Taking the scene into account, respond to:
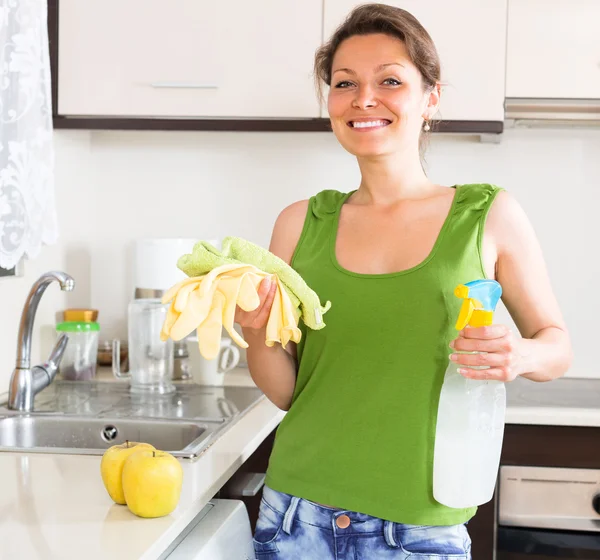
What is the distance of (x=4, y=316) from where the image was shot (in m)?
2.05

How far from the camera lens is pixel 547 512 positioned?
197 centimetres

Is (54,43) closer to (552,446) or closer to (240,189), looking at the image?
(240,189)

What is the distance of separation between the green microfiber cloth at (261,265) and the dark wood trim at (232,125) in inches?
42.4

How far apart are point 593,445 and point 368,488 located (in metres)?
0.94

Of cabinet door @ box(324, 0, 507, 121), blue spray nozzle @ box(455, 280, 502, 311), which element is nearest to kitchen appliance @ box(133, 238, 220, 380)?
cabinet door @ box(324, 0, 507, 121)

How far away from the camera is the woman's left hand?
1.11 metres

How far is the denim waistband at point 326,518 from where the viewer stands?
1.21 m

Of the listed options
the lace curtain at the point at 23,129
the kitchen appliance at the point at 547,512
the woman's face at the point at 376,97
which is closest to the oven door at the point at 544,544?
the kitchen appliance at the point at 547,512

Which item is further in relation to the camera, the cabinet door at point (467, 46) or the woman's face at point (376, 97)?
the cabinet door at point (467, 46)

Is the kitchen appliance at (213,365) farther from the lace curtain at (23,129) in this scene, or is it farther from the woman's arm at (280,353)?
the woman's arm at (280,353)

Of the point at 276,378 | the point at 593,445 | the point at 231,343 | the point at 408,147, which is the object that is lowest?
the point at 593,445

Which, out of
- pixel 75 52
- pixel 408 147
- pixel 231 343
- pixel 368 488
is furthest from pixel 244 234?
pixel 368 488

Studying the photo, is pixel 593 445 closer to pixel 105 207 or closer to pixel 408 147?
pixel 408 147

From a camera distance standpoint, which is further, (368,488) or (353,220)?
(353,220)
